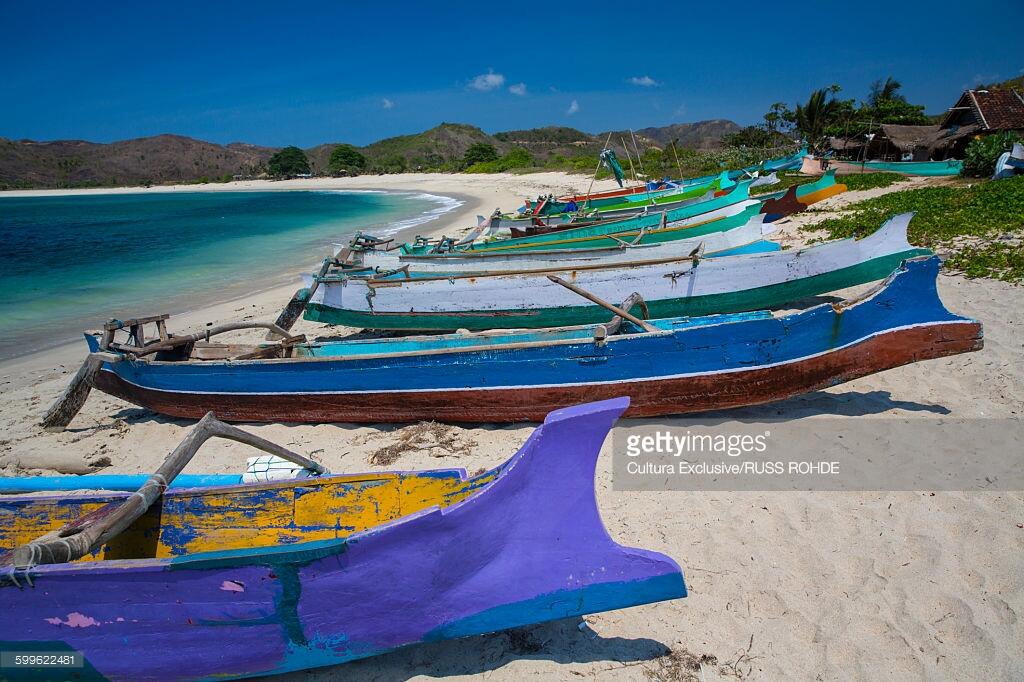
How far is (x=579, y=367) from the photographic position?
4.44 metres

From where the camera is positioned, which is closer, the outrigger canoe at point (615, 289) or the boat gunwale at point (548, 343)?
the boat gunwale at point (548, 343)

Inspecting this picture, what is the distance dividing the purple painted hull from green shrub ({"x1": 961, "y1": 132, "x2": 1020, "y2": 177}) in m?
16.9

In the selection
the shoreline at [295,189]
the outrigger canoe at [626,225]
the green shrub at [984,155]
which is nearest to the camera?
the shoreline at [295,189]

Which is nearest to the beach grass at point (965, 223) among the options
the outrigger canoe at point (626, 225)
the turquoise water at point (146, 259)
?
the outrigger canoe at point (626, 225)

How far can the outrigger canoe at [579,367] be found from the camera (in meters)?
4.06

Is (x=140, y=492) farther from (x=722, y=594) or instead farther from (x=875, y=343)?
(x=875, y=343)

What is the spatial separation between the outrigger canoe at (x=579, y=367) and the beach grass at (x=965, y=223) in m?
3.66

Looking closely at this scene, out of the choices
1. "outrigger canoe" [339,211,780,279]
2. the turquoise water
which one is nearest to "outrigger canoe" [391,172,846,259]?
"outrigger canoe" [339,211,780,279]

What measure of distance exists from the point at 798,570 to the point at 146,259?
22.1 metres

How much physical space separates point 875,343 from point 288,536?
4339 mm

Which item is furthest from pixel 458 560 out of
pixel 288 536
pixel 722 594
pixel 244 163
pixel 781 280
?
pixel 244 163

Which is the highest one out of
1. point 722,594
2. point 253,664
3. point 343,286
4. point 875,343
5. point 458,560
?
point 343,286

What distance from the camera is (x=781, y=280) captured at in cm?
647

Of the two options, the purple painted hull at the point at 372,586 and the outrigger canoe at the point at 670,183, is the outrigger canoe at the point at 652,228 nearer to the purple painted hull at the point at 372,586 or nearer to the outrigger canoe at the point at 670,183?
the outrigger canoe at the point at 670,183
